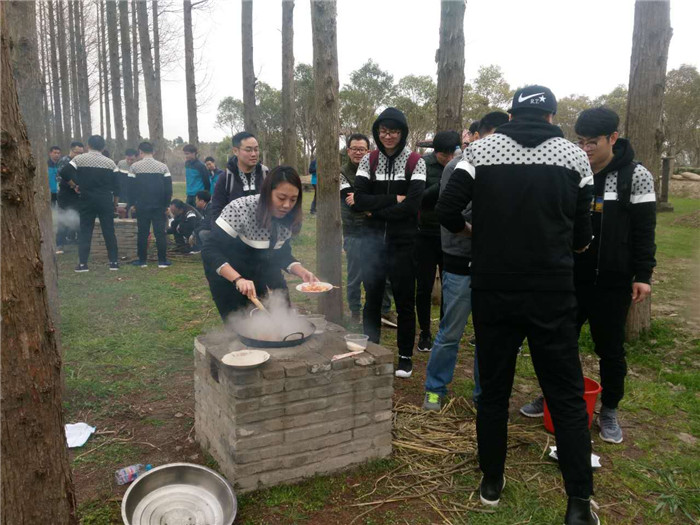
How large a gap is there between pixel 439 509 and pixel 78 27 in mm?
24442

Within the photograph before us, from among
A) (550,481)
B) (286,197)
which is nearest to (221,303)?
(286,197)

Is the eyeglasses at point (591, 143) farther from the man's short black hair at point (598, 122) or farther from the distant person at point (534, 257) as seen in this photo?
the distant person at point (534, 257)

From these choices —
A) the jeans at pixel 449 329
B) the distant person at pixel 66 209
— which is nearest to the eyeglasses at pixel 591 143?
the jeans at pixel 449 329

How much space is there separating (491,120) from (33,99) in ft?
11.8

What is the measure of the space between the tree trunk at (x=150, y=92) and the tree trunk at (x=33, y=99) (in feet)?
35.8

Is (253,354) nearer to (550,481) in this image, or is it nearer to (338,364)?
(338,364)

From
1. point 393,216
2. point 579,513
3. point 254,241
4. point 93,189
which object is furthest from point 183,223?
point 579,513

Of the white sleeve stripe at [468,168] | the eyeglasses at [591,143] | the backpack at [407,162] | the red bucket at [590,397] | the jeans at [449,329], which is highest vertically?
the eyeglasses at [591,143]

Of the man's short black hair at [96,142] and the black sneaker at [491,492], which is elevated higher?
the man's short black hair at [96,142]

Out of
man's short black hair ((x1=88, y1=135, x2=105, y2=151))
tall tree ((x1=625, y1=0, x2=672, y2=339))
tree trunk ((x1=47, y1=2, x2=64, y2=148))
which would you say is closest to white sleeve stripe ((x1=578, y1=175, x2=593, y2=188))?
tall tree ((x1=625, y1=0, x2=672, y2=339))

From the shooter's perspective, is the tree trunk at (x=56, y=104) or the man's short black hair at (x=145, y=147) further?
the tree trunk at (x=56, y=104)

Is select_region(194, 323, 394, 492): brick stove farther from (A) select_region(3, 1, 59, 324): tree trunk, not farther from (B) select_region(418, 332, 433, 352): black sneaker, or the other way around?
(B) select_region(418, 332, 433, 352): black sneaker

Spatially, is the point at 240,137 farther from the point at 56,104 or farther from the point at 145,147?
the point at 56,104

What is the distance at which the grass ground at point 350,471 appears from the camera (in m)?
2.72
